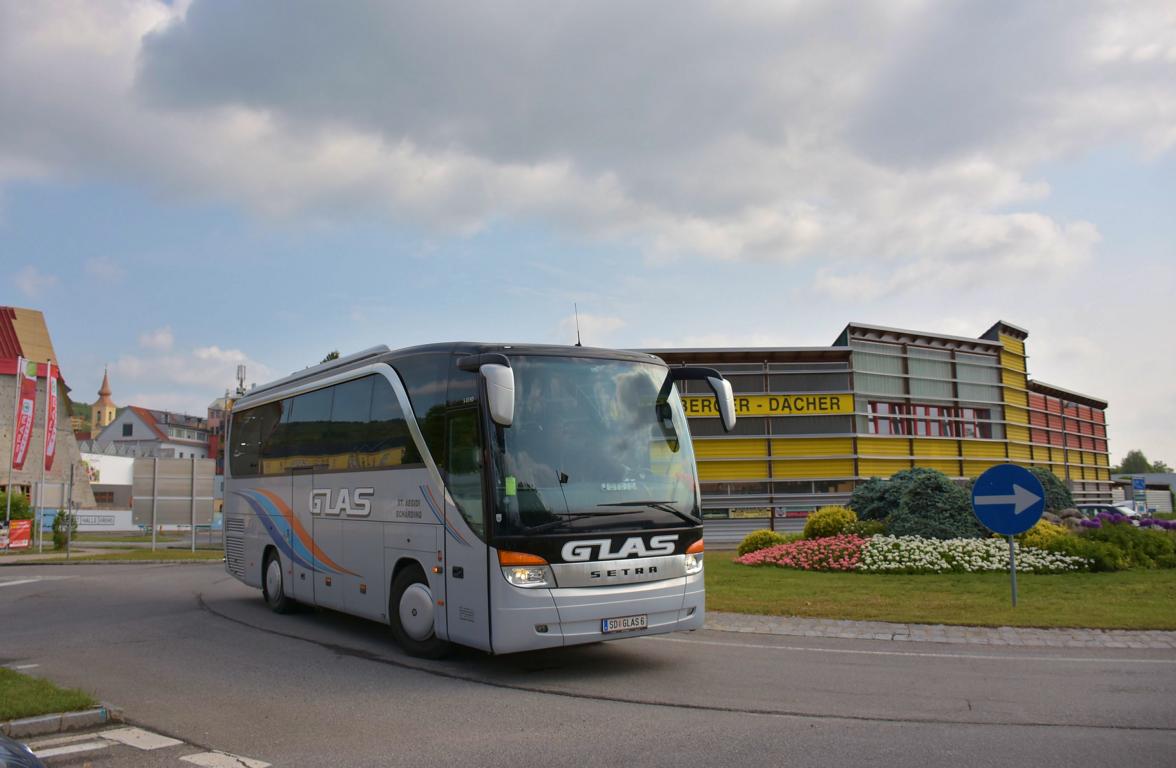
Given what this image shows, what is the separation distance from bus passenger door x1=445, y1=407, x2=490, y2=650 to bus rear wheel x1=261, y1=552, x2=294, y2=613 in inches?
229

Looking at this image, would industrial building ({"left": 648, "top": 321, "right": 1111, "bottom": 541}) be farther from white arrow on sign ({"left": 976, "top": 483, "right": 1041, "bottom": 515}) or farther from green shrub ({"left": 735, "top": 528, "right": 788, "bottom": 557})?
white arrow on sign ({"left": 976, "top": 483, "right": 1041, "bottom": 515})

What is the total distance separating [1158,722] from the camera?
261 inches

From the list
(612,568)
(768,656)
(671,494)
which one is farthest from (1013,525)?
(612,568)

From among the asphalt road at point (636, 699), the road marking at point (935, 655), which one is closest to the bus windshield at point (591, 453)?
the asphalt road at point (636, 699)

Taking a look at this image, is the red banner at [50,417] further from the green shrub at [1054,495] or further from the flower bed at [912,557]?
the green shrub at [1054,495]

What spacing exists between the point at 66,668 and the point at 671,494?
21.7 ft

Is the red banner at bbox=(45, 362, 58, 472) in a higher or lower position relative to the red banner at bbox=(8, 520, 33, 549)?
higher

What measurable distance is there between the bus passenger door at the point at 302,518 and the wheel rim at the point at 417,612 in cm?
321

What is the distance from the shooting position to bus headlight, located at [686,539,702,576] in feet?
30.1

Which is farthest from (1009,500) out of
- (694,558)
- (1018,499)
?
(694,558)

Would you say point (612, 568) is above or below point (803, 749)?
above

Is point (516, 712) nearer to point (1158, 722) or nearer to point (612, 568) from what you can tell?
point (612, 568)

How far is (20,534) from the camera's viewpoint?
37.3 meters

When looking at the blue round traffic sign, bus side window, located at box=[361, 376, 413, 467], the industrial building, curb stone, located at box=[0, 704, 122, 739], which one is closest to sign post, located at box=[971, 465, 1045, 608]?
the blue round traffic sign
